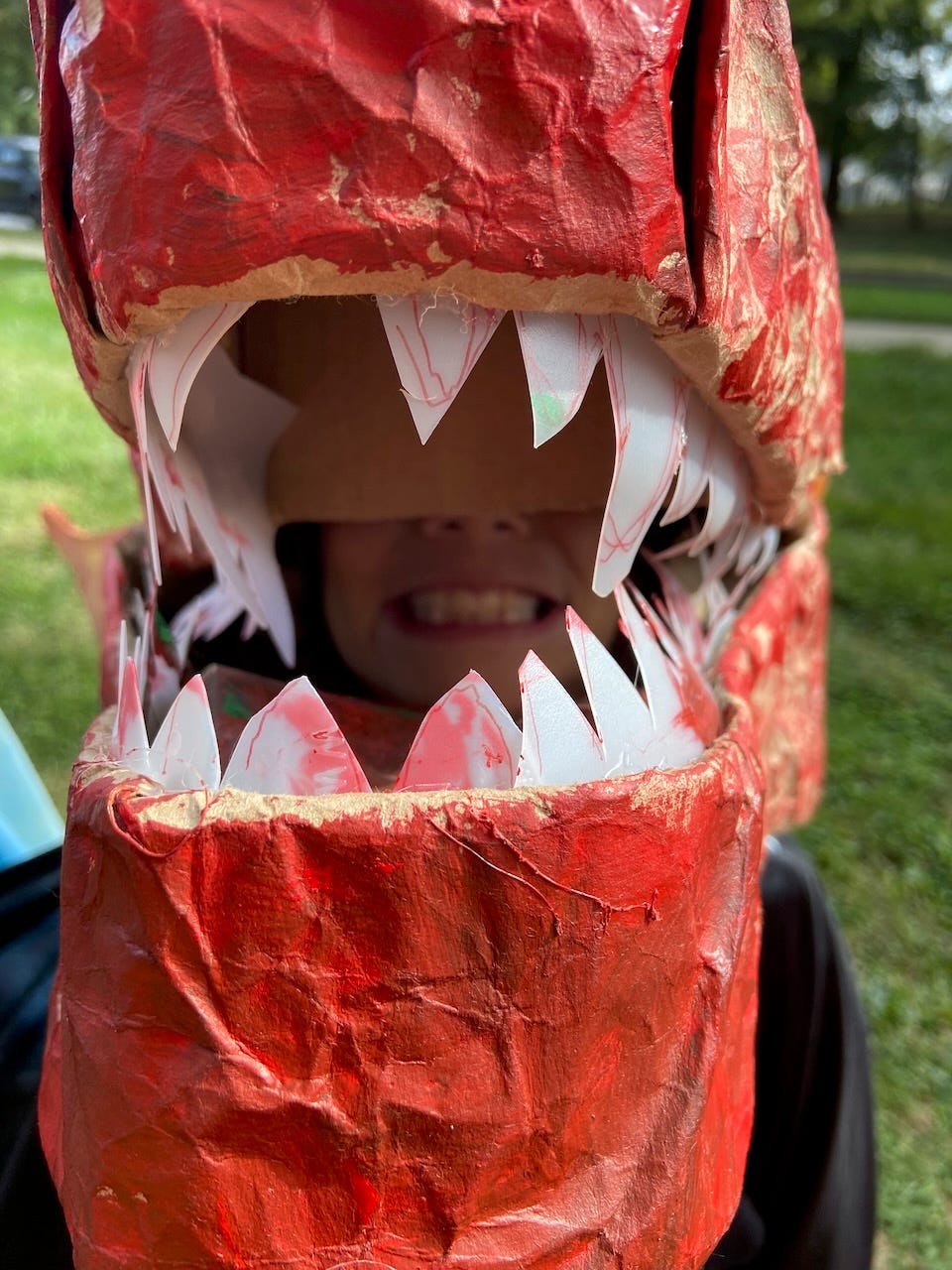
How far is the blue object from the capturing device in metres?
1.16

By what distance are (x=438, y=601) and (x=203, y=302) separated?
1.49 ft

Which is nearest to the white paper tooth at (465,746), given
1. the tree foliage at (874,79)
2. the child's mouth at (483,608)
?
the child's mouth at (483,608)

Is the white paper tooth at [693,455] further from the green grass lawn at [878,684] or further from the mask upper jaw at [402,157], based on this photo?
the green grass lawn at [878,684]

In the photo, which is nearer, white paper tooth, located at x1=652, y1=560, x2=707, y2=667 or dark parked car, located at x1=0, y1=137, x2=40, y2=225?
white paper tooth, located at x1=652, y1=560, x2=707, y2=667

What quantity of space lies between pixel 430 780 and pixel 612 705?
12 centimetres

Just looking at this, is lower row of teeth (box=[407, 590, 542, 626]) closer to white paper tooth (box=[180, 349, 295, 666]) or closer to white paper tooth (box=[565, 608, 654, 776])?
white paper tooth (box=[180, 349, 295, 666])

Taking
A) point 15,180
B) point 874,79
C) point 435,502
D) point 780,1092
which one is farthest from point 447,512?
point 874,79

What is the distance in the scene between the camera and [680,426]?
2.10ft

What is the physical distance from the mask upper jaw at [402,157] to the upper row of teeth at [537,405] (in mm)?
31

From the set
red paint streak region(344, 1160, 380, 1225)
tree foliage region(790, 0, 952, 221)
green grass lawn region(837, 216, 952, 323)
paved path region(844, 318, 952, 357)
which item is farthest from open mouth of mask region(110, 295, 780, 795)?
tree foliage region(790, 0, 952, 221)

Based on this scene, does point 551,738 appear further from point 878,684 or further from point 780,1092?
point 878,684

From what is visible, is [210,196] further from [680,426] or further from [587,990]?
[587,990]

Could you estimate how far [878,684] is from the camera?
124 inches

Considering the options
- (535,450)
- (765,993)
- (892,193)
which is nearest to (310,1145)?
(535,450)
